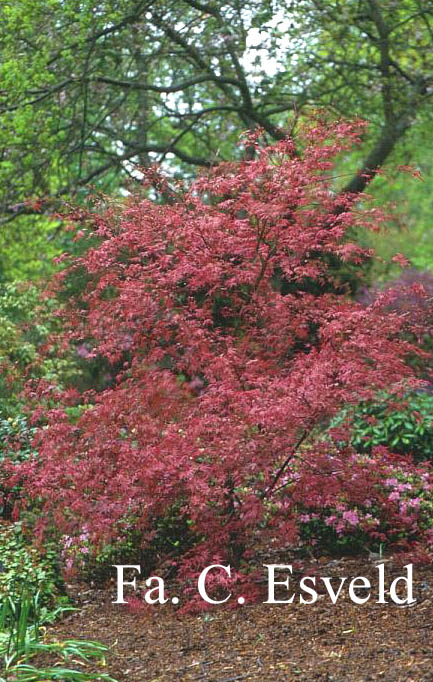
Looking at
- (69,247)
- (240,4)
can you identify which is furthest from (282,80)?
(69,247)

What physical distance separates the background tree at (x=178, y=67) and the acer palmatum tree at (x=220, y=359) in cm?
417

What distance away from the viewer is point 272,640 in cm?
491

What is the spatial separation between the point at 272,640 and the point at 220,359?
5.05ft

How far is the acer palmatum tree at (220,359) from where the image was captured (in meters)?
5.04

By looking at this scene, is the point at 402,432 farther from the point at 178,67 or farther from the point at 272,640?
the point at 178,67

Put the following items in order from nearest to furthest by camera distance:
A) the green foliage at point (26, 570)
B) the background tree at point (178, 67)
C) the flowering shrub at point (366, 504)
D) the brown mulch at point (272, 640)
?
the brown mulch at point (272, 640), the flowering shrub at point (366, 504), the green foliage at point (26, 570), the background tree at point (178, 67)

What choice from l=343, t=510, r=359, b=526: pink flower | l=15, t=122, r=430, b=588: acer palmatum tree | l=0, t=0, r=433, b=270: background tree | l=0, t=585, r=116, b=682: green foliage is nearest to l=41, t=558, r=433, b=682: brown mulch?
l=0, t=585, r=116, b=682: green foliage

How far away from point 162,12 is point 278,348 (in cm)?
624

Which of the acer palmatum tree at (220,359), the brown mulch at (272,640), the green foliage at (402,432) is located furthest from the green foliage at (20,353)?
the green foliage at (402,432)

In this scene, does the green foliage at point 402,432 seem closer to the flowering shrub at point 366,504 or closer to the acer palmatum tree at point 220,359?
the flowering shrub at point 366,504

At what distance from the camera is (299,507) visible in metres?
6.45

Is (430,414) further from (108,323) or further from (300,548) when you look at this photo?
(108,323)

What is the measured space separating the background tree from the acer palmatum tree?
417cm

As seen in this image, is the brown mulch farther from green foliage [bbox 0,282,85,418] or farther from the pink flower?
green foliage [bbox 0,282,85,418]
